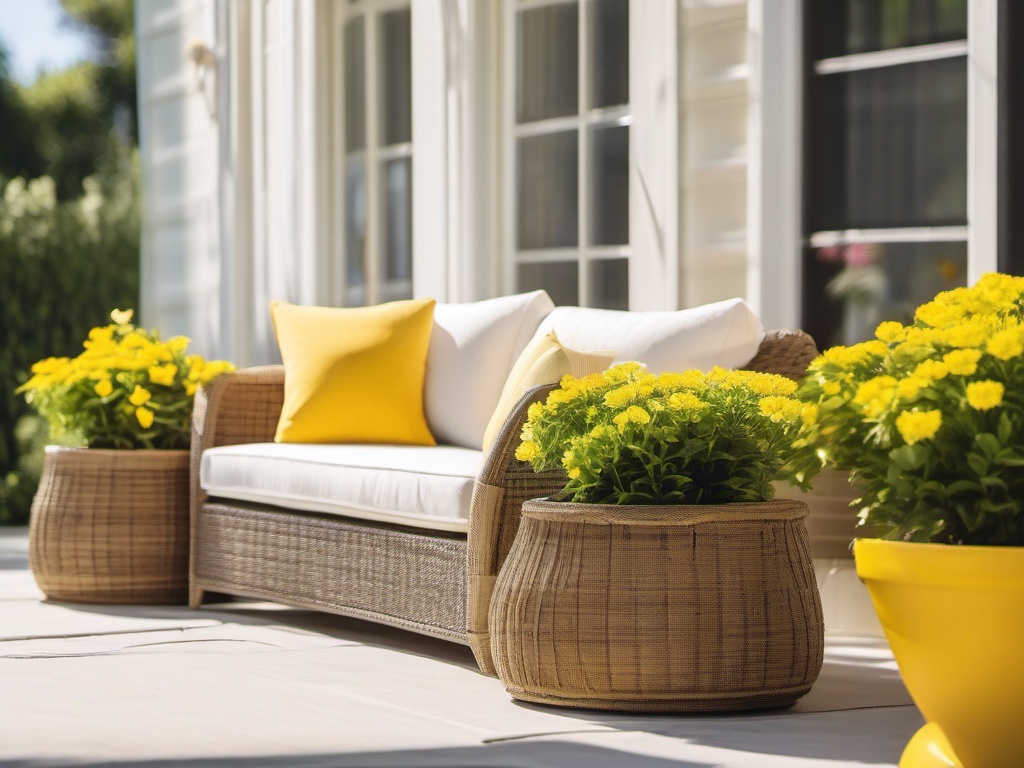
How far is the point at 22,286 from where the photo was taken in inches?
338

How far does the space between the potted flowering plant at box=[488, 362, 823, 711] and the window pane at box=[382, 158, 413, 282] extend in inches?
118

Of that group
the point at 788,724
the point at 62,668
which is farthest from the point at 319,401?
the point at 788,724

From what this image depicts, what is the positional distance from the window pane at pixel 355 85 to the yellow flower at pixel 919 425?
4067 millimetres

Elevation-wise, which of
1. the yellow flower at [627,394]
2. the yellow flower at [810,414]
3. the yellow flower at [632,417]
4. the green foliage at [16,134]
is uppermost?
the green foliage at [16,134]

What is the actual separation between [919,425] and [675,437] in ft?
2.16

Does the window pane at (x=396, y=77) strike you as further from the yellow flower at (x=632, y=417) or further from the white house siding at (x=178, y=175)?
the yellow flower at (x=632, y=417)

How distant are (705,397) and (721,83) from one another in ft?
5.99

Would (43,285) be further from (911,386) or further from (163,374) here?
(911,386)

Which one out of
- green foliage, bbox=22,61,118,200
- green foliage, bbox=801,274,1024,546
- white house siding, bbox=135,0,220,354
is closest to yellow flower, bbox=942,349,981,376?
green foliage, bbox=801,274,1024,546

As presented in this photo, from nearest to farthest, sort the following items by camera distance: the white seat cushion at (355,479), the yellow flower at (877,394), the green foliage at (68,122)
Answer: the yellow flower at (877,394) → the white seat cushion at (355,479) → the green foliage at (68,122)

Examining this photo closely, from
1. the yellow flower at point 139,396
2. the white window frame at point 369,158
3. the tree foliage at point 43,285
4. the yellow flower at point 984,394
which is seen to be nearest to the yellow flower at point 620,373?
the yellow flower at point 984,394

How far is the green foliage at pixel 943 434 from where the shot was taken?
226cm

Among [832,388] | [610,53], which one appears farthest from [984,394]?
[610,53]

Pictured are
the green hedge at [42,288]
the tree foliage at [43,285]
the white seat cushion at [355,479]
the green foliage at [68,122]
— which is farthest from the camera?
the green foliage at [68,122]
